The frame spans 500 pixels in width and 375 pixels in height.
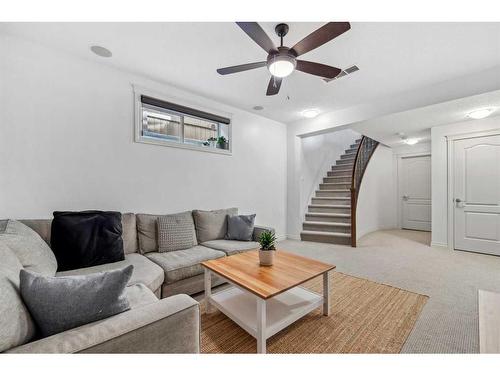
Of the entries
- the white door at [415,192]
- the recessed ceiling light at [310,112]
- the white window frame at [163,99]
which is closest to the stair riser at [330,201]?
the recessed ceiling light at [310,112]

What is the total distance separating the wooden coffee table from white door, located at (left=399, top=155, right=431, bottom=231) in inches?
213

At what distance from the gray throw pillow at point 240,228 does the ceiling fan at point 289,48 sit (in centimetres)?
180

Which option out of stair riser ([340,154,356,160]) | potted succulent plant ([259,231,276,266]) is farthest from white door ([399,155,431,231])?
potted succulent plant ([259,231,276,266])

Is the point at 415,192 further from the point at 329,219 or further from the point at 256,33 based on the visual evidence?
the point at 256,33

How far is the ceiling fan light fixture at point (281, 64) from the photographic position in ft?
5.85

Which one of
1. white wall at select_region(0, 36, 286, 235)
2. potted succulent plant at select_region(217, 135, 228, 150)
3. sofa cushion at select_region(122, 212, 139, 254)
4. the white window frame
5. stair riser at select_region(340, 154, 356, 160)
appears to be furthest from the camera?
stair riser at select_region(340, 154, 356, 160)

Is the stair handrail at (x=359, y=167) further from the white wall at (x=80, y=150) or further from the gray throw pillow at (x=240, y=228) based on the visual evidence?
the white wall at (x=80, y=150)

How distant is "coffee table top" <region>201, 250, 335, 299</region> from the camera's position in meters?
1.50

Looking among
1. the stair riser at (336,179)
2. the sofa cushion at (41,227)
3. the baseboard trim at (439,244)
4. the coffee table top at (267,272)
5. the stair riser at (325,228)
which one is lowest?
the baseboard trim at (439,244)

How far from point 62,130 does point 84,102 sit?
1.29 feet

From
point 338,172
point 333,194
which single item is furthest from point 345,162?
point 333,194

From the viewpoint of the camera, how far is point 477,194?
3738 mm

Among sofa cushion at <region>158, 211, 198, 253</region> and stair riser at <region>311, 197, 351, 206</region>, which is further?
stair riser at <region>311, 197, 351, 206</region>

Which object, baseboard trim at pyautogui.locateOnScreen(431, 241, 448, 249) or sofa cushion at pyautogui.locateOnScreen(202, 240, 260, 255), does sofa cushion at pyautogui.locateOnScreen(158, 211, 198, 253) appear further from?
baseboard trim at pyautogui.locateOnScreen(431, 241, 448, 249)
